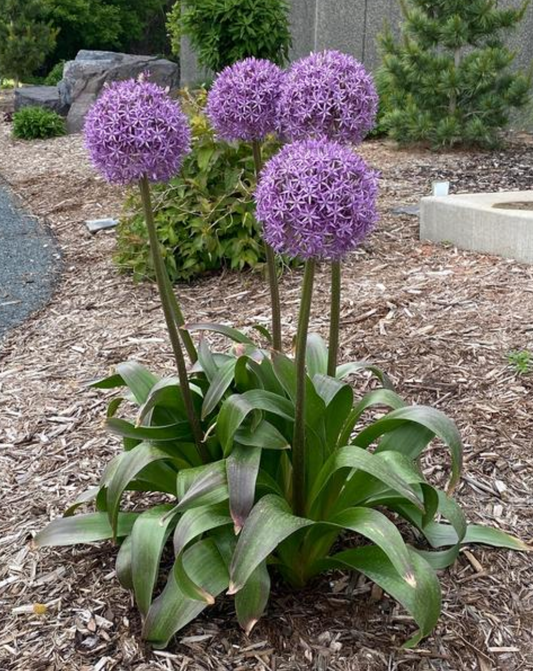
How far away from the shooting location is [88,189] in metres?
8.23

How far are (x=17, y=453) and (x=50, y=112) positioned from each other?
35.6 feet

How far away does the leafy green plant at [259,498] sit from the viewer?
6.30 feet

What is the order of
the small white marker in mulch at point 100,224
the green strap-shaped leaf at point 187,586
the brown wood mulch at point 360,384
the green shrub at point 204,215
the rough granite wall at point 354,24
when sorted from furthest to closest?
the rough granite wall at point 354,24 → the small white marker in mulch at point 100,224 → the green shrub at point 204,215 → the brown wood mulch at point 360,384 → the green strap-shaped leaf at point 187,586

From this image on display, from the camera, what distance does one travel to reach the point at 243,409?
1988mm

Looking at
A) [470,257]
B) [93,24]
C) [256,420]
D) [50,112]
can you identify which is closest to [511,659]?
[256,420]

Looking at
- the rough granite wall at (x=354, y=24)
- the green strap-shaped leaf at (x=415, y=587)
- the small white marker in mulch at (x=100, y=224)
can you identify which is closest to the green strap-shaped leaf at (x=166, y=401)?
the green strap-shaped leaf at (x=415, y=587)

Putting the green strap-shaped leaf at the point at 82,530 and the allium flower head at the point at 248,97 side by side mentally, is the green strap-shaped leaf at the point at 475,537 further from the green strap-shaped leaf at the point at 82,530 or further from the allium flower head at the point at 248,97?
→ the allium flower head at the point at 248,97

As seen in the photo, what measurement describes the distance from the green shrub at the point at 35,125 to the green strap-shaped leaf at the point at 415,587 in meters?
11.3

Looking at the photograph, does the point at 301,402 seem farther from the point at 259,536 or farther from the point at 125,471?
the point at 125,471

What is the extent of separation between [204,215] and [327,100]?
294 cm

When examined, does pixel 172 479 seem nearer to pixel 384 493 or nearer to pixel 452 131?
pixel 384 493

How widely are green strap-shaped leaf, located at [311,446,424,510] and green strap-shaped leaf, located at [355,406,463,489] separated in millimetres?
153

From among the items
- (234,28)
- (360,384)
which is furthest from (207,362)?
(234,28)

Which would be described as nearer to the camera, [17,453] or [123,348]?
[17,453]
